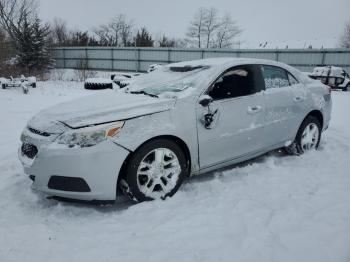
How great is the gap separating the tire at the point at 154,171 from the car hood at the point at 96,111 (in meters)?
0.37

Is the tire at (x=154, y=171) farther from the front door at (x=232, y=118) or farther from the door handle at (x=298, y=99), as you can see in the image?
the door handle at (x=298, y=99)

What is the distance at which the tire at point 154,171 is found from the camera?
310cm

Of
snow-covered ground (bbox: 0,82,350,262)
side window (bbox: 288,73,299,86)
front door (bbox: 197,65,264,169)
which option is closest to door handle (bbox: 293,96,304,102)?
side window (bbox: 288,73,299,86)

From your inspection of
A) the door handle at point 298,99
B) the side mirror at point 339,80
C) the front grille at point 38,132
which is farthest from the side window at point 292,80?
the side mirror at point 339,80

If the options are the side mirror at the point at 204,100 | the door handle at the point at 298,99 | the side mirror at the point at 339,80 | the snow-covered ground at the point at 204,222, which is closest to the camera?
the snow-covered ground at the point at 204,222

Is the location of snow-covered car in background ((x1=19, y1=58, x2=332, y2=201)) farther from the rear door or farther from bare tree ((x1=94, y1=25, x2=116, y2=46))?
bare tree ((x1=94, y1=25, x2=116, y2=46))

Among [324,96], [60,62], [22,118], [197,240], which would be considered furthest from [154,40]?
[197,240]

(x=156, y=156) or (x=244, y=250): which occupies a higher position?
(x=156, y=156)

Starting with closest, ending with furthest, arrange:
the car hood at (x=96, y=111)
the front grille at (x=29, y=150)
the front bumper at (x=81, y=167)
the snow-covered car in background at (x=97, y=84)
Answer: the front bumper at (x=81, y=167), the car hood at (x=96, y=111), the front grille at (x=29, y=150), the snow-covered car in background at (x=97, y=84)

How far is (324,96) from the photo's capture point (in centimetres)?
507

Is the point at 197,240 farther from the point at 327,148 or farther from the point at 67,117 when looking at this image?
the point at 327,148

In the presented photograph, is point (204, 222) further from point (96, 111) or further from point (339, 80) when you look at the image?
point (339, 80)

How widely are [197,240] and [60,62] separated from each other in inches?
1306

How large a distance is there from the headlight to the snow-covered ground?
77 centimetres
